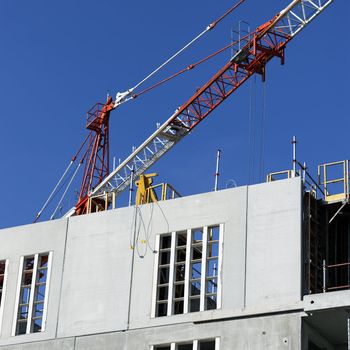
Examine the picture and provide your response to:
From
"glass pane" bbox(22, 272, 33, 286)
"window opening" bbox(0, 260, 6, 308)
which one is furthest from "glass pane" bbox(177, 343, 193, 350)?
"glass pane" bbox(22, 272, 33, 286)

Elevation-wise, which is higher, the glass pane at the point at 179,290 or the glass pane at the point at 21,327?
the glass pane at the point at 179,290

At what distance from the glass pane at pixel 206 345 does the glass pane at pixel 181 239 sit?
4.71 meters

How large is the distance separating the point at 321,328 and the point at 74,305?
37.9 ft

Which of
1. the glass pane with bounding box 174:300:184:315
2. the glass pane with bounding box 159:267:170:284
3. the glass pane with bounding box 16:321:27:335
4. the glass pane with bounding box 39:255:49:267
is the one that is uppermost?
the glass pane with bounding box 39:255:49:267

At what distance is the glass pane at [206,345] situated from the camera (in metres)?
46.3

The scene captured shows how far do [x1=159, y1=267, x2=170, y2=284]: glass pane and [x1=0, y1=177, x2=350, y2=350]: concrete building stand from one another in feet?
0.18

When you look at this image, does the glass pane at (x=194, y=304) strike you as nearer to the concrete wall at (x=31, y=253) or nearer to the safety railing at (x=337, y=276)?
the safety railing at (x=337, y=276)

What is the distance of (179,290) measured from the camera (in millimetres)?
49031

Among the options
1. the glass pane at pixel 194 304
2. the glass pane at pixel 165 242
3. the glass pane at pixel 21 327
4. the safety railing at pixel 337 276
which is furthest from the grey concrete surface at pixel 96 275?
the safety railing at pixel 337 276

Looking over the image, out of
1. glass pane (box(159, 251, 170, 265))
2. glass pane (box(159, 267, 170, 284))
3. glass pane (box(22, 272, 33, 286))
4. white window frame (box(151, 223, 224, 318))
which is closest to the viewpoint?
white window frame (box(151, 223, 224, 318))

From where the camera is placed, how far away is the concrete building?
45.3 m

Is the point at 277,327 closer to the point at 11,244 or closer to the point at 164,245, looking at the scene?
the point at 164,245

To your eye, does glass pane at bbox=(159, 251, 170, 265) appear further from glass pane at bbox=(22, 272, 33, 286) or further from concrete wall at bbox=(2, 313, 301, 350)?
glass pane at bbox=(22, 272, 33, 286)

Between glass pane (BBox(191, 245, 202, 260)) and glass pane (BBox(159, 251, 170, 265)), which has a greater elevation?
glass pane (BBox(191, 245, 202, 260))
